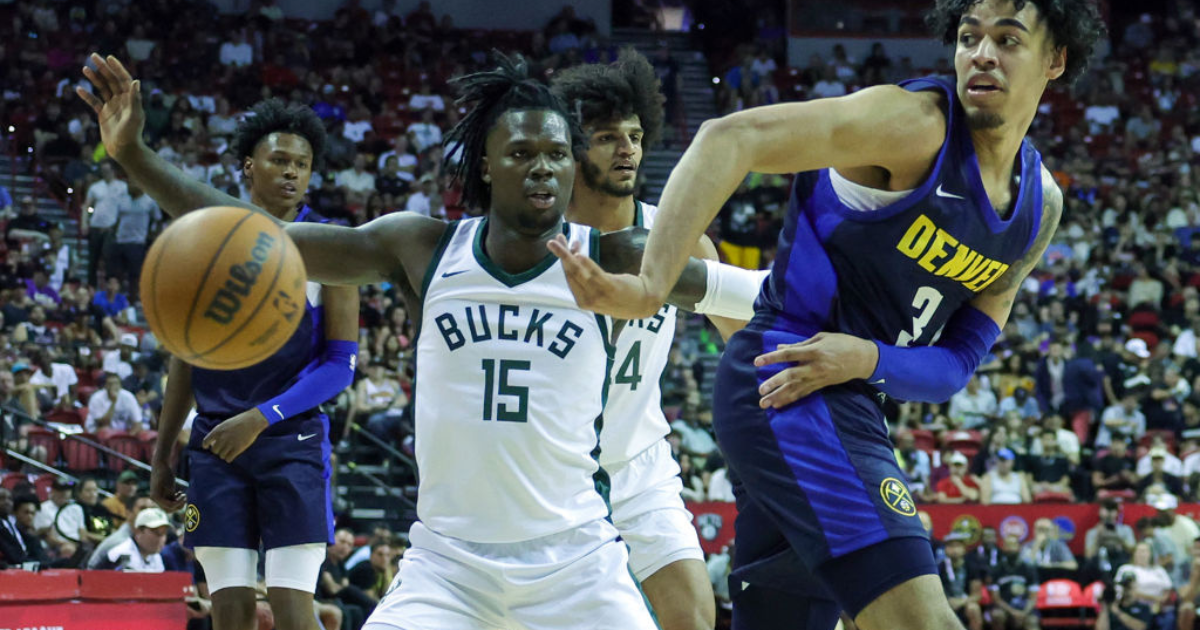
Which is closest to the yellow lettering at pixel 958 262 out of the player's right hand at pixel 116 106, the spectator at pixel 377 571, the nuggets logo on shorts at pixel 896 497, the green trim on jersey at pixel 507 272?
the nuggets logo on shorts at pixel 896 497

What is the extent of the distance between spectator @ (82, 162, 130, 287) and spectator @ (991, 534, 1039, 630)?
10268 millimetres

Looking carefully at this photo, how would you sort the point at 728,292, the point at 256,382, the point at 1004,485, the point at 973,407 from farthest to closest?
1. the point at 973,407
2. the point at 1004,485
3. the point at 256,382
4. the point at 728,292

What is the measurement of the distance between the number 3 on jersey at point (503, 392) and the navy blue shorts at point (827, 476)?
59cm

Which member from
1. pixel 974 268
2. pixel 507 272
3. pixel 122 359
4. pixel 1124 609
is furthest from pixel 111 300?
pixel 974 268

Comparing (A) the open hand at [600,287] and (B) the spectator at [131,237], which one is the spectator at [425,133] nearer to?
(B) the spectator at [131,237]

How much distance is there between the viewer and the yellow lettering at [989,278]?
4047 mm

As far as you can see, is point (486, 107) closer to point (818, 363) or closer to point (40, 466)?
point (818, 363)

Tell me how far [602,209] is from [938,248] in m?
2.00

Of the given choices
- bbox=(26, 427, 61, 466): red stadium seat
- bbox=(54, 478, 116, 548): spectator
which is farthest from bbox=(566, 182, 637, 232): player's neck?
bbox=(26, 427, 61, 466): red stadium seat

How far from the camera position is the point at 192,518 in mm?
5750

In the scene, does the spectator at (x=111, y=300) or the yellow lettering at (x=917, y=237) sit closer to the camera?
the yellow lettering at (x=917, y=237)

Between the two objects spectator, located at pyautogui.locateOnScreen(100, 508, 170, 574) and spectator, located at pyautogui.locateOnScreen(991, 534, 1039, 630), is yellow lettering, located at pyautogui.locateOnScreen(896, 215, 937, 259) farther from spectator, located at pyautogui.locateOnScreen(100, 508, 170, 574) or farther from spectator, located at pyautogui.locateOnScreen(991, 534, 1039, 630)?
spectator, located at pyautogui.locateOnScreen(991, 534, 1039, 630)

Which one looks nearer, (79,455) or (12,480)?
(12,480)

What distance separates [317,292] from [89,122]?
14.3 meters
